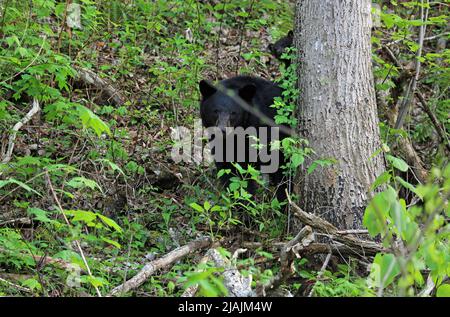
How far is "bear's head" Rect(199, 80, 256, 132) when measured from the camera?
295 inches

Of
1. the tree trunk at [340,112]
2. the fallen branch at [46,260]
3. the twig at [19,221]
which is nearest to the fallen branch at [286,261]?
the tree trunk at [340,112]

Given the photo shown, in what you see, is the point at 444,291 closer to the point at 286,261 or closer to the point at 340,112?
the point at 286,261

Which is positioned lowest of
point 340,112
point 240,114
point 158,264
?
point 158,264

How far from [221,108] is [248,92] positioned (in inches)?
16.0

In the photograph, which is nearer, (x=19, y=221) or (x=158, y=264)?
(x=158, y=264)

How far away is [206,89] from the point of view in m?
7.55

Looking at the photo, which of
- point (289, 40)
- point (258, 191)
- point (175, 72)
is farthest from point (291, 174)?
point (289, 40)

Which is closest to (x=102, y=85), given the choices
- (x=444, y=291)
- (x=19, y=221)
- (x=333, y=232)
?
(x=19, y=221)

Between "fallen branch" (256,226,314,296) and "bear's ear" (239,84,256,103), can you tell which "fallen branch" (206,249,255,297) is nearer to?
"fallen branch" (256,226,314,296)

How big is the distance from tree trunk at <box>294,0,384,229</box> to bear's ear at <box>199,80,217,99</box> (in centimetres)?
170

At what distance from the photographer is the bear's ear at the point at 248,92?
7.27 m

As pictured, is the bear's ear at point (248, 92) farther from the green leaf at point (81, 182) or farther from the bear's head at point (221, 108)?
the green leaf at point (81, 182)

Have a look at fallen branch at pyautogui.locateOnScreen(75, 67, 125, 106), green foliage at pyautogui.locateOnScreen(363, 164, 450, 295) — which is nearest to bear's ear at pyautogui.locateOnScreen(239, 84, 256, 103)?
fallen branch at pyautogui.locateOnScreen(75, 67, 125, 106)

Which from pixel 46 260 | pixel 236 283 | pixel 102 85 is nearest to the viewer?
pixel 236 283
